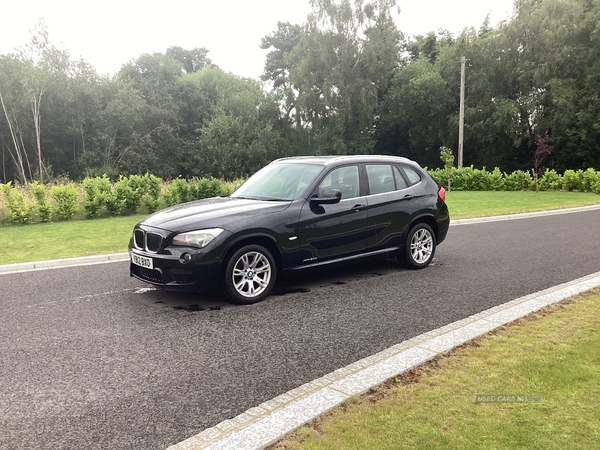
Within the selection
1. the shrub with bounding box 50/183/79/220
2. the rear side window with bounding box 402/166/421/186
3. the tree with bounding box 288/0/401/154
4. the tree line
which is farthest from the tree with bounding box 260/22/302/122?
the rear side window with bounding box 402/166/421/186

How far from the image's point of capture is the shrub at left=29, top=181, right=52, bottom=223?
14.7 metres

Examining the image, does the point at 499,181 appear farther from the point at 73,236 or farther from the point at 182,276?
the point at 182,276

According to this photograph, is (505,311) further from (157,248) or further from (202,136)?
(202,136)

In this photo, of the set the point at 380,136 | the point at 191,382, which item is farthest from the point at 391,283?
the point at 380,136

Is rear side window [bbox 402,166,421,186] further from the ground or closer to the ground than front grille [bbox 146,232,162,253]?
further from the ground

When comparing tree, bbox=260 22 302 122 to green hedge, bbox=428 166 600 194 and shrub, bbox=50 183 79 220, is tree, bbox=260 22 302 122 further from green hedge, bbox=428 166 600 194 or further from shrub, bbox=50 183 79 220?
shrub, bbox=50 183 79 220

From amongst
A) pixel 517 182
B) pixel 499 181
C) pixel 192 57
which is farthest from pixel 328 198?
pixel 192 57

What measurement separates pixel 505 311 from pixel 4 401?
4.73m

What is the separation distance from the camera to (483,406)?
10.4 feet

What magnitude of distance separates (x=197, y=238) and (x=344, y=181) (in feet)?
7.71

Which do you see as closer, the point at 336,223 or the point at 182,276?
the point at 182,276

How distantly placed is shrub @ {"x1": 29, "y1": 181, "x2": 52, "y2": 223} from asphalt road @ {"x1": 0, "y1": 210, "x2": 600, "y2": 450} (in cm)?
776

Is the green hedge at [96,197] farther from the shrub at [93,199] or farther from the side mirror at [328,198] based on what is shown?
the side mirror at [328,198]

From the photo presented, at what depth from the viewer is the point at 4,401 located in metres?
3.46
